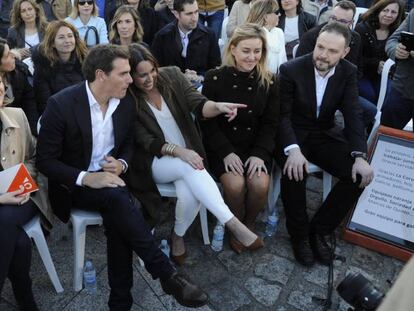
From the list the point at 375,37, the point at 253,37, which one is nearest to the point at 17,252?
the point at 253,37

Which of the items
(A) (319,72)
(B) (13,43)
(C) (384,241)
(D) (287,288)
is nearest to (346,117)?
(A) (319,72)

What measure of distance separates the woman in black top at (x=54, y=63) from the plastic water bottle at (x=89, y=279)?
1.68 meters

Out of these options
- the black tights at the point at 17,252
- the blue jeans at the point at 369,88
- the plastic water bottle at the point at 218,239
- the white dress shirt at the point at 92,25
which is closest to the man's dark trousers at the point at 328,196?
the plastic water bottle at the point at 218,239

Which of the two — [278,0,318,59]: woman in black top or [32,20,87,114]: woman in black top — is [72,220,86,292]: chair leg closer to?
[32,20,87,114]: woman in black top

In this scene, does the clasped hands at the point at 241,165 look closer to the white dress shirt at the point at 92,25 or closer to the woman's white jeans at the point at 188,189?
the woman's white jeans at the point at 188,189

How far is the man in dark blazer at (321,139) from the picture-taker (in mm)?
2969

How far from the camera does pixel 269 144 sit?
3.09 metres

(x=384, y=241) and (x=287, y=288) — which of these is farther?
(x=384, y=241)

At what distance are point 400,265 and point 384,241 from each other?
0.19 metres

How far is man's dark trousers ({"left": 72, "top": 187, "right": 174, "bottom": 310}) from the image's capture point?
236 centimetres

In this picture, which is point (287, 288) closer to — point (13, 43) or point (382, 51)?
point (382, 51)

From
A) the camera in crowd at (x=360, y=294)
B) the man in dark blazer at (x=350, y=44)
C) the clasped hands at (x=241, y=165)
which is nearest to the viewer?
the camera in crowd at (x=360, y=294)

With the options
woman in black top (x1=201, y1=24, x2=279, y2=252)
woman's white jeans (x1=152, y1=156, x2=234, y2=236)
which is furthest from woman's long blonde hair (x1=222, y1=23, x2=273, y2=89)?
woman's white jeans (x1=152, y1=156, x2=234, y2=236)

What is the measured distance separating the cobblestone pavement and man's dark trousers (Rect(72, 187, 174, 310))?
0.21 meters
